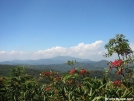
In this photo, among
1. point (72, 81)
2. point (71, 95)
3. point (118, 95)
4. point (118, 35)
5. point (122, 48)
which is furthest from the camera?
point (118, 35)

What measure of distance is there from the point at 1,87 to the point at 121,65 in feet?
28.8

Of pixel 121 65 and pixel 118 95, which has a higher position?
pixel 121 65

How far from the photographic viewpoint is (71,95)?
289 inches

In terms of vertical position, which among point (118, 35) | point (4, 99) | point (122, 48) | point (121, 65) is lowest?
point (4, 99)

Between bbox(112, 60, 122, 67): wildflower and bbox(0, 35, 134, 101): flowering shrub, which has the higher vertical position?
bbox(112, 60, 122, 67): wildflower

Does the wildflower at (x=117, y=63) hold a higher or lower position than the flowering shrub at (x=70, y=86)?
higher

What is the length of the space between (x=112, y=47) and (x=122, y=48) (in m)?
1.95

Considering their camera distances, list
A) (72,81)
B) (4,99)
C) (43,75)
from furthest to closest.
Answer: (43,75) → (72,81) → (4,99)

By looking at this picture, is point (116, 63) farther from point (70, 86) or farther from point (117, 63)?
point (70, 86)

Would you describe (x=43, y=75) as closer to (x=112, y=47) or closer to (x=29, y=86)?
(x=29, y=86)

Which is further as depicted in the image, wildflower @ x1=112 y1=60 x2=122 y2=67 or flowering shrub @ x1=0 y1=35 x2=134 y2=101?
wildflower @ x1=112 y1=60 x2=122 y2=67

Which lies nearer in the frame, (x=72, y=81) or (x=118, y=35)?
(x=72, y=81)

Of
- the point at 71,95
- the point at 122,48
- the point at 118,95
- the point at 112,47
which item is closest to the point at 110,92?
the point at 118,95

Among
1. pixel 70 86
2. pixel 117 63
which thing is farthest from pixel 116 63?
pixel 70 86
